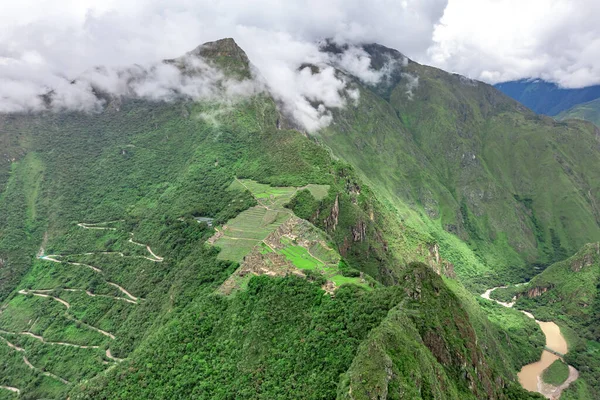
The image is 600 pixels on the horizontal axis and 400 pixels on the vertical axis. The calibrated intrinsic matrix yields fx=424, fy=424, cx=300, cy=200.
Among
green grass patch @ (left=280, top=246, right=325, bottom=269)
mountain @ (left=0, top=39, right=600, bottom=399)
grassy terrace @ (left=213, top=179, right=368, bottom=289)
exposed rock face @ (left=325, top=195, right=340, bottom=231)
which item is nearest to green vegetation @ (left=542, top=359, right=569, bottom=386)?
mountain @ (left=0, top=39, right=600, bottom=399)

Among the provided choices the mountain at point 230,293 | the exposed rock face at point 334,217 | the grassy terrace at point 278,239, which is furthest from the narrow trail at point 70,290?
the exposed rock face at point 334,217

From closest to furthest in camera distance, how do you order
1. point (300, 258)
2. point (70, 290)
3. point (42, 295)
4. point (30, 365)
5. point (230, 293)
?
point (230, 293)
point (300, 258)
point (30, 365)
point (70, 290)
point (42, 295)

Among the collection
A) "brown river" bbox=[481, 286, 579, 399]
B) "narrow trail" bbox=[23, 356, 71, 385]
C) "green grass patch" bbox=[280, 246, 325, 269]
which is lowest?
"narrow trail" bbox=[23, 356, 71, 385]

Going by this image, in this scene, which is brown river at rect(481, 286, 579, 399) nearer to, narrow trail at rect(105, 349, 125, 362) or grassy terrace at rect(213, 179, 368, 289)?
grassy terrace at rect(213, 179, 368, 289)

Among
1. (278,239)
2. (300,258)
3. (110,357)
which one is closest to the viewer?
(300,258)

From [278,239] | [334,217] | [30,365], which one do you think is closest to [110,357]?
[30,365]

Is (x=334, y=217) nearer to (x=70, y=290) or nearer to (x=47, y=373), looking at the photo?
(x=70, y=290)

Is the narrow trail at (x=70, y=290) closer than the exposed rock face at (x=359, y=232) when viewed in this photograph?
Yes

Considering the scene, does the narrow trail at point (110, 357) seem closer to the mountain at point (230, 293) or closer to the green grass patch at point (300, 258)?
the mountain at point (230, 293)

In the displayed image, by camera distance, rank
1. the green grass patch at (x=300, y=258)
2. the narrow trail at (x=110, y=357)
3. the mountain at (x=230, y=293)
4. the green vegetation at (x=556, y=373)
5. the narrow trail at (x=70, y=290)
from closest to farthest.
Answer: the mountain at (x=230, y=293) < the green grass patch at (x=300, y=258) < the narrow trail at (x=110, y=357) < the narrow trail at (x=70, y=290) < the green vegetation at (x=556, y=373)
